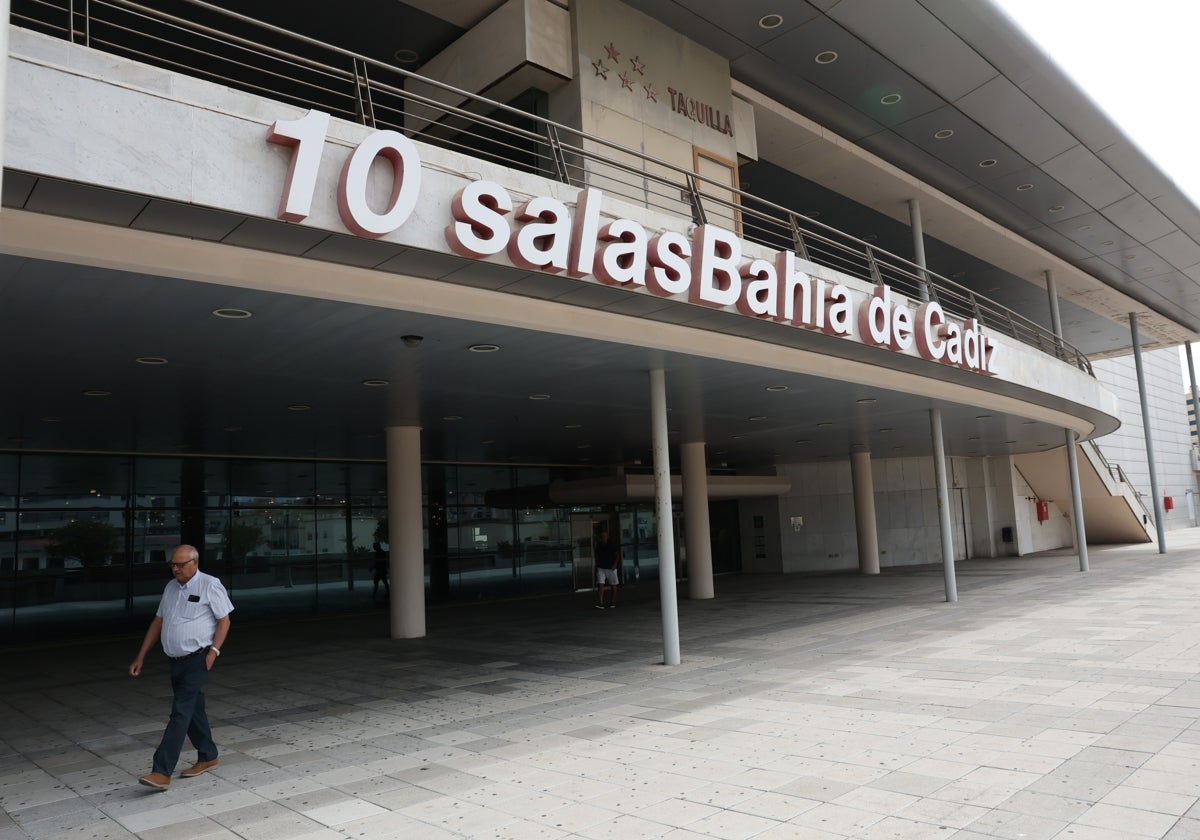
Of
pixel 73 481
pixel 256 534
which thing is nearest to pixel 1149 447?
pixel 256 534

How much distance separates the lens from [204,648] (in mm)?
6695

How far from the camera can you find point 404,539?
15820 mm

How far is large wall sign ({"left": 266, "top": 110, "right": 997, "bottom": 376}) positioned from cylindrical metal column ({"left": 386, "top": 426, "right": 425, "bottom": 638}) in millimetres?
8293

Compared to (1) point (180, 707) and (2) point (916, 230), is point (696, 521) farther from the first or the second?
(1) point (180, 707)

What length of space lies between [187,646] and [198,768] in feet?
3.87

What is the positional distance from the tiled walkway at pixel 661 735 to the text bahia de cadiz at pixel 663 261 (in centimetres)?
440

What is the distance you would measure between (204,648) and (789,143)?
14.1 meters

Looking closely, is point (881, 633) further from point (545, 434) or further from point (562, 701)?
point (545, 434)

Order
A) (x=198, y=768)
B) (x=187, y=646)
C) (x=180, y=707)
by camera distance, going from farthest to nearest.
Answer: (x=198, y=768) → (x=187, y=646) → (x=180, y=707)

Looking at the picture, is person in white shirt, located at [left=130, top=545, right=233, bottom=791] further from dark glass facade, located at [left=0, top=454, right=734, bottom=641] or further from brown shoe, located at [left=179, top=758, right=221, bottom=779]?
dark glass facade, located at [left=0, top=454, right=734, bottom=641]

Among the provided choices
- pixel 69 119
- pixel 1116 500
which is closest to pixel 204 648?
pixel 69 119

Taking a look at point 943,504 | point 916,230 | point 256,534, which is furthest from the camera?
point 256,534

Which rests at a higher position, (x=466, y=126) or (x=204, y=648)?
(x=466, y=126)

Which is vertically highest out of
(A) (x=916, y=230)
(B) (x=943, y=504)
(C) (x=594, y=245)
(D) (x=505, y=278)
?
(A) (x=916, y=230)
